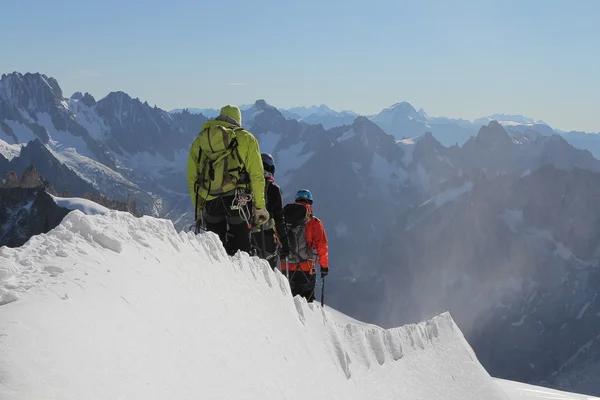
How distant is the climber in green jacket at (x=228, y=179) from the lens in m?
9.52

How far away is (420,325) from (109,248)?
6974mm

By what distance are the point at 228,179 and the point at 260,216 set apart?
1.02m

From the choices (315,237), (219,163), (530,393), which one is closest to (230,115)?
(219,163)

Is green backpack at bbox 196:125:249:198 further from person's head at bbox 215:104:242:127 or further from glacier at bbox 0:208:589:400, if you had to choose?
glacier at bbox 0:208:589:400

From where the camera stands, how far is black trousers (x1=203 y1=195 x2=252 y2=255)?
10.2 m

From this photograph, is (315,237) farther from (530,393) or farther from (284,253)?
(530,393)

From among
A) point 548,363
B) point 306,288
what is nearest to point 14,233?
point 306,288

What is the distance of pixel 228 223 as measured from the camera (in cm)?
1036

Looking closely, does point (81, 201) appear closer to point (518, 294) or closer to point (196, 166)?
point (196, 166)

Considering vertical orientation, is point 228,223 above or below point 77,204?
below

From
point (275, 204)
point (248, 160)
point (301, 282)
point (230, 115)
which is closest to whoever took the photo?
→ point (248, 160)

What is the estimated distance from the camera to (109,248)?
541 cm

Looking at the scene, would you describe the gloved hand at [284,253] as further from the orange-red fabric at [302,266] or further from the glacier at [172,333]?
the glacier at [172,333]

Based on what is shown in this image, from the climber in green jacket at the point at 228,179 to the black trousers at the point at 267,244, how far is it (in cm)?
100
